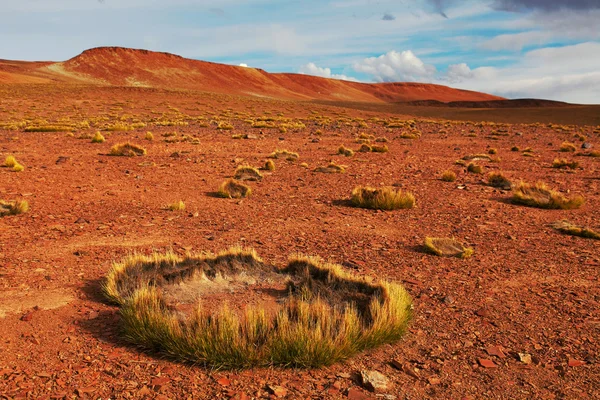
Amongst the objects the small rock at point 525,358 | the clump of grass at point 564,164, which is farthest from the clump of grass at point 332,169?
the small rock at point 525,358

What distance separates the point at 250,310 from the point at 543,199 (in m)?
8.67

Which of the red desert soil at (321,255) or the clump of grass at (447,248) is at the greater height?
the clump of grass at (447,248)

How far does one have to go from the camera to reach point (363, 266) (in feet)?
20.9

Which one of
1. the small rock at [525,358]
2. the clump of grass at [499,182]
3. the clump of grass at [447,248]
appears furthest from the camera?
the clump of grass at [499,182]

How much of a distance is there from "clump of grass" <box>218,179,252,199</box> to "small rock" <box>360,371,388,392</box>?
23.8ft

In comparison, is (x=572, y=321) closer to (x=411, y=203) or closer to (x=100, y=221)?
(x=411, y=203)

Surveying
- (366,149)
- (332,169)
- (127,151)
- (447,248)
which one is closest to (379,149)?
(366,149)

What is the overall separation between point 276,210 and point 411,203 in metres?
3.05

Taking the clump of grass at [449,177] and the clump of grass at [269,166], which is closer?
the clump of grass at [449,177]

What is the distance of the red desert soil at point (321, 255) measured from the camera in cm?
362

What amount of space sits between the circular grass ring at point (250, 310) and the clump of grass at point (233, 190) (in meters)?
4.75

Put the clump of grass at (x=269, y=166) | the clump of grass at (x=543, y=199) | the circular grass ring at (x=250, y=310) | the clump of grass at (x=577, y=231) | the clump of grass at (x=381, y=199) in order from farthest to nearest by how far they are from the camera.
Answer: the clump of grass at (x=269, y=166)
the clump of grass at (x=543, y=199)
the clump of grass at (x=381, y=199)
the clump of grass at (x=577, y=231)
the circular grass ring at (x=250, y=310)

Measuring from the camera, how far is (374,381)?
3572 millimetres

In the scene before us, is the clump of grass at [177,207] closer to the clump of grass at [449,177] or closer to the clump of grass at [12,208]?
the clump of grass at [12,208]
